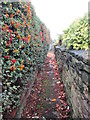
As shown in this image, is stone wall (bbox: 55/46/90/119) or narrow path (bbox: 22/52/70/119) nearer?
stone wall (bbox: 55/46/90/119)

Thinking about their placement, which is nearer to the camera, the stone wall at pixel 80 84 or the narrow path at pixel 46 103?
the stone wall at pixel 80 84

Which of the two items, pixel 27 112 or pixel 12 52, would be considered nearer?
pixel 12 52

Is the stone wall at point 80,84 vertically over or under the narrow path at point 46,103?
over

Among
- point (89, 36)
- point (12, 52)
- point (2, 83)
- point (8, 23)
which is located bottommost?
point (2, 83)

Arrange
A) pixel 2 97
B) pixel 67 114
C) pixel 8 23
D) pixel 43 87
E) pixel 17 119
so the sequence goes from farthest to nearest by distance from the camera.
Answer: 1. pixel 43 87
2. pixel 67 114
3. pixel 17 119
4. pixel 8 23
5. pixel 2 97

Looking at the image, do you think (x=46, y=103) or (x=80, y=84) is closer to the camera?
(x=80, y=84)

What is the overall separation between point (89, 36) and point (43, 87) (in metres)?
3.10

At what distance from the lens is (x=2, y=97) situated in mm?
2018

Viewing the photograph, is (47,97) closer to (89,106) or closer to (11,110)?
(11,110)

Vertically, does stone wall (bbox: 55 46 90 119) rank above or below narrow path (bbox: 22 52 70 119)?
above

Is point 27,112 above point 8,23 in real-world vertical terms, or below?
below

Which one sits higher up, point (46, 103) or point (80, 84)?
point (80, 84)

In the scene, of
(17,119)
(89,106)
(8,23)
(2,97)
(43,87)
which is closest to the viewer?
(89,106)

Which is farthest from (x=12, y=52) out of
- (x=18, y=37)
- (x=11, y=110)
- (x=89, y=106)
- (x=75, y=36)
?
(x=89, y=106)
